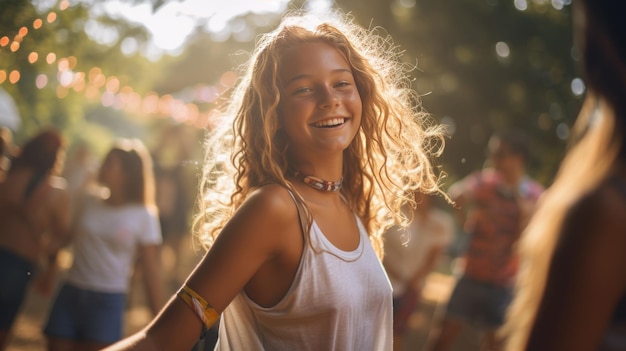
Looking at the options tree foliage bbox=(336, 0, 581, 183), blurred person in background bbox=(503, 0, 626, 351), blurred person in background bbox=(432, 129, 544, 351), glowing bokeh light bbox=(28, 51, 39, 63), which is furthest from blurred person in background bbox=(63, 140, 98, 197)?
blurred person in background bbox=(503, 0, 626, 351)

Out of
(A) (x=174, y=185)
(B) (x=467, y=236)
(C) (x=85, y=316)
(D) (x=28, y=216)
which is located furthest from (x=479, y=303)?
(A) (x=174, y=185)

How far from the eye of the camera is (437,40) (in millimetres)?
11039

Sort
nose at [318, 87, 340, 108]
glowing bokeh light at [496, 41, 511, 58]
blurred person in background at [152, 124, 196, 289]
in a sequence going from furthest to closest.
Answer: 1. glowing bokeh light at [496, 41, 511, 58]
2. blurred person in background at [152, 124, 196, 289]
3. nose at [318, 87, 340, 108]

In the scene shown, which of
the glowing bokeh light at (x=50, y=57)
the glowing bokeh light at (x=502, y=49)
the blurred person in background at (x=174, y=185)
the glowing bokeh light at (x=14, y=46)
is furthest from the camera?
the glowing bokeh light at (x=502, y=49)

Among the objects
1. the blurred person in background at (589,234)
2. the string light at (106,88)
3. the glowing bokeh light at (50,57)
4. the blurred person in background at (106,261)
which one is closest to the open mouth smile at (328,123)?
the string light at (106,88)

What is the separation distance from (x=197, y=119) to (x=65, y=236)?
29.7 ft

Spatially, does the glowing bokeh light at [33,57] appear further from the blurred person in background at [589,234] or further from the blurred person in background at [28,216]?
the blurred person in background at [589,234]

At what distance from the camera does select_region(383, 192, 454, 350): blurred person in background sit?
6109 mm

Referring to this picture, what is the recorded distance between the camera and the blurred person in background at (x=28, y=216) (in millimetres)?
4781

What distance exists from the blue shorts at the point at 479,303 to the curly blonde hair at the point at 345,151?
4027 mm

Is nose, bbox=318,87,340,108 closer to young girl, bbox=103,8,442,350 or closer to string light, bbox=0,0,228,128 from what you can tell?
young girl, bbox=103,8,442,350

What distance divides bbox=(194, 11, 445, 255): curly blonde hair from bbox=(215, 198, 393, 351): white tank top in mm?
255

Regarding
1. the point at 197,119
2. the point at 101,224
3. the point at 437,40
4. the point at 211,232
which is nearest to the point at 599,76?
the point at 211,232

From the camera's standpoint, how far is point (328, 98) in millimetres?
2039
